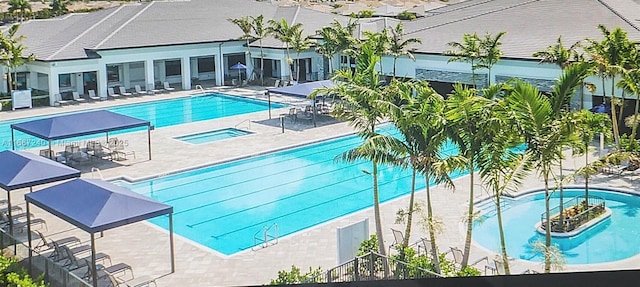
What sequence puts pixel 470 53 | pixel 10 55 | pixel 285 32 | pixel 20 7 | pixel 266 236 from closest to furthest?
pixel 266 236 → pixel 470 53 → pixel 10 55 → pixel 285 32 → pixel 20 7

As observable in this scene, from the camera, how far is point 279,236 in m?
11.3

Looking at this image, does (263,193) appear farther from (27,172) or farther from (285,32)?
(285,32)

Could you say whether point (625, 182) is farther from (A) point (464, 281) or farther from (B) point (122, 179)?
(A) point (464, 281)

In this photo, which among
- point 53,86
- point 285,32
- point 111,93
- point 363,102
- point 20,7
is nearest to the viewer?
point 363,102

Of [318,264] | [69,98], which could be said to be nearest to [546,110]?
[318,264]

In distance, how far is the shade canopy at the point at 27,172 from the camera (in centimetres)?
1103

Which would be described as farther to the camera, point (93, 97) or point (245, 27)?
point (245, 27)

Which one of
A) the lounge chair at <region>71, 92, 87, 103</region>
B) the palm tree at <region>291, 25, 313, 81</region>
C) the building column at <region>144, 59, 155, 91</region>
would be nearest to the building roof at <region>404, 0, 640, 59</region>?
the palm tree at <region>291, 25, 313, 81</region>

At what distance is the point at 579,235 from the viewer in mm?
11016

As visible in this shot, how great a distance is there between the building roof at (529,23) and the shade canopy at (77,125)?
11.4 meters

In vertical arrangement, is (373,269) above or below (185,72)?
below

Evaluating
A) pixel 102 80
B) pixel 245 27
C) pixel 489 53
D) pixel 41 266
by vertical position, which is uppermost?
pixel 245 27

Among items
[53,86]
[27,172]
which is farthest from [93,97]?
[27,172]

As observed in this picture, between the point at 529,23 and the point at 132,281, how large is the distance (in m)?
19.8
